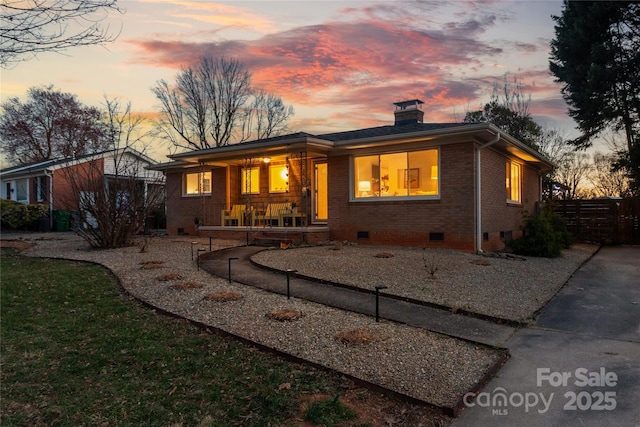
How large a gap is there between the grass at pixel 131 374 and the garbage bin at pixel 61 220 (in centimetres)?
1802

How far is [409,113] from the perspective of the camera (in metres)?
16.1

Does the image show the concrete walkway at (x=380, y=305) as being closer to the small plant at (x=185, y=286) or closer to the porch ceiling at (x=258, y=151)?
the small plant at (x=185, y=286)

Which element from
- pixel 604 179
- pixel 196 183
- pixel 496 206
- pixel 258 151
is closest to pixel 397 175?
pixel 496 206

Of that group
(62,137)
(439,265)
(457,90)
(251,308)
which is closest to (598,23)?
(457,90)

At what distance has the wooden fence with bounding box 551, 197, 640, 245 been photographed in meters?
16.8

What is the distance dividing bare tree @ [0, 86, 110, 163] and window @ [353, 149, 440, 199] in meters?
27.3

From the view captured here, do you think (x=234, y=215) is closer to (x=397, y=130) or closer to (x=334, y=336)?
(x=397, y=130)

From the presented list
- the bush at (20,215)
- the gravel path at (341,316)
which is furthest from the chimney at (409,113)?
the bush at (20,215)

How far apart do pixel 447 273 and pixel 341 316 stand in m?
3.55

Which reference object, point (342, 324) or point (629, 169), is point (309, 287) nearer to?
point (342, 324)

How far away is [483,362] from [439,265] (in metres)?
4.94

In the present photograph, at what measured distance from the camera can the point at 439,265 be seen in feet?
28.9

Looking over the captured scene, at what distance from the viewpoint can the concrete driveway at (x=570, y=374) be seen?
122 inches

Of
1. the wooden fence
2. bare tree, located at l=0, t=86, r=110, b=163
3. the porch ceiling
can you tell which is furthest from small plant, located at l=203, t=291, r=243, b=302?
bare tree, located at l=0, t=86, r=110, b=163
